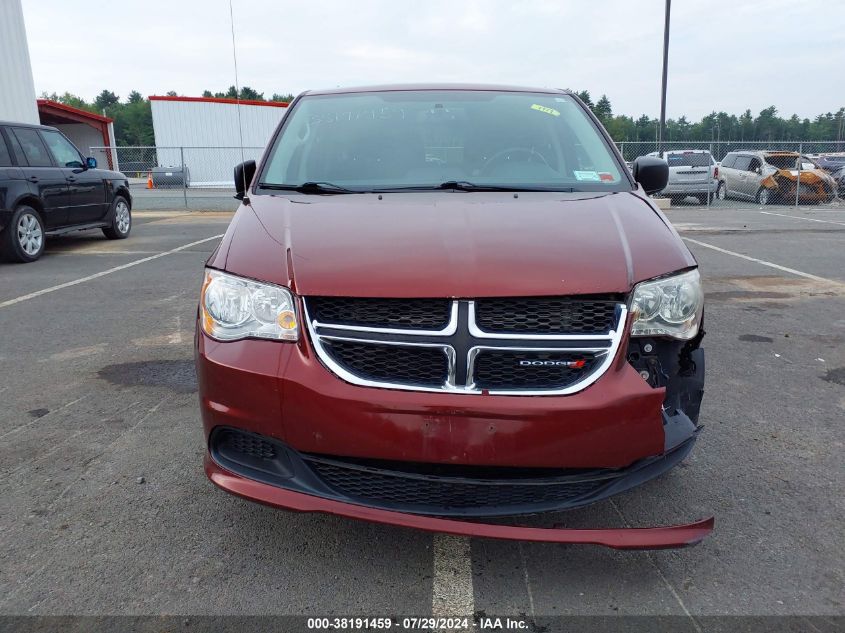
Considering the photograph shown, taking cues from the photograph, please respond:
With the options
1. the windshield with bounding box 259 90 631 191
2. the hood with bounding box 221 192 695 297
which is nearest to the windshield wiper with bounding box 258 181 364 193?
the windshield with bounding box 259 90 631 191

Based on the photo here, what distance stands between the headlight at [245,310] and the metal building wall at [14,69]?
16.4 metres

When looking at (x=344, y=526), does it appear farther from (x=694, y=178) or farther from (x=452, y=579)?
(x=694, y=178)

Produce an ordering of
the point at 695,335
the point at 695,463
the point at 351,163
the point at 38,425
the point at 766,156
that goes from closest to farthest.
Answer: the point at 695,335 → the point at 695,463 → the point at 351,163 → the point at 38,425 → the point at 766,156

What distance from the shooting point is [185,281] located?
7.87 m

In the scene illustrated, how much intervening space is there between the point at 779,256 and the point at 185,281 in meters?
7.90

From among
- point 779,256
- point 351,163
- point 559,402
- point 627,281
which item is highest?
point 351,163

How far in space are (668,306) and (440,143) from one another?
1.61m

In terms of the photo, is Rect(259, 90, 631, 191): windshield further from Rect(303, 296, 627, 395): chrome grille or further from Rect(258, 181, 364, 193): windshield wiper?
Rect(303, 296, 627, 395): chrome grille

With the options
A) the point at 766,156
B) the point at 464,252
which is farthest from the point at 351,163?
the point at 766,156

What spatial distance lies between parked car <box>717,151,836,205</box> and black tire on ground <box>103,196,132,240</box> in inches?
642

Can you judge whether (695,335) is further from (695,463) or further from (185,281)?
(185,281)

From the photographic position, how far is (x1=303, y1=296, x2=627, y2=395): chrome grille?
2215 mm

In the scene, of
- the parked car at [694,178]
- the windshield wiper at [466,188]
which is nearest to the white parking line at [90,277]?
the windshield wiper at [466,188]

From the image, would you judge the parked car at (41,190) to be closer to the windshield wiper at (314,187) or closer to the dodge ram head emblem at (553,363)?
the windshield wiper at (314,187)
